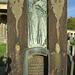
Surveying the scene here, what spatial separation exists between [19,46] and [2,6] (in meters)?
5.02

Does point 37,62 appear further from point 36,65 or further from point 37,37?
point 37,37

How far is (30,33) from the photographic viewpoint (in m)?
4.04

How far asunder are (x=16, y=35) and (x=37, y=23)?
1.18 meters

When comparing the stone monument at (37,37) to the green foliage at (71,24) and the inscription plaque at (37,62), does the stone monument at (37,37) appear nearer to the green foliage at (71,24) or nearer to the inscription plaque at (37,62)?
the inscription plaque at (37,62)

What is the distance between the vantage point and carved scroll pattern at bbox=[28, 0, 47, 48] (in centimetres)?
404

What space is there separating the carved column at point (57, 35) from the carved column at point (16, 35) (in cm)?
124

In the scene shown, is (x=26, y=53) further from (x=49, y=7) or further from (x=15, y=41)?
(x=49, y=7)

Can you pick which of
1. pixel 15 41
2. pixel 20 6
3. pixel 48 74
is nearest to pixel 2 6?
pixel 20 6

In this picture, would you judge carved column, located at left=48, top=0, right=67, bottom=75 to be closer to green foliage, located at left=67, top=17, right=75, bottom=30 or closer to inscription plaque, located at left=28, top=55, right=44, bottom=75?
inscription plaque, located at left=28, top=55, right=44, bottom=75

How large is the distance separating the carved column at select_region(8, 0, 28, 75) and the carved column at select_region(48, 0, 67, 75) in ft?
4.08

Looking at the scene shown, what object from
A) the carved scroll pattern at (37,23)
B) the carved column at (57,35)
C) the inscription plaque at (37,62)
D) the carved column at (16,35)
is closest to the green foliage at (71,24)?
the carved column at (57,35)

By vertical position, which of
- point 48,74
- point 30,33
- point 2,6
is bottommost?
point 48,74

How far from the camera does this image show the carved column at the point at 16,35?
3.88m

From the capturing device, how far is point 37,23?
161 inches
